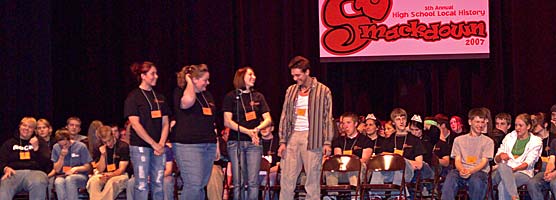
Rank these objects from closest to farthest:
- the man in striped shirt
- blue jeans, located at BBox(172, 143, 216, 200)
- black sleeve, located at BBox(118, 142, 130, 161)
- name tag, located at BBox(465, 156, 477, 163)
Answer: blue jeans, located at BBox(172, 143, 216, 200), the man in striped shirt, name tag, located at BBox(465, 156, 477, 163), black sleeve, located at BBox(118, 142, 130, 161)

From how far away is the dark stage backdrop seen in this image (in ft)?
40.0

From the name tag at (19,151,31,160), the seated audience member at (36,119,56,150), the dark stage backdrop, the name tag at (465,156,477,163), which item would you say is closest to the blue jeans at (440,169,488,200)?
the name tag at (465,156,477,163)

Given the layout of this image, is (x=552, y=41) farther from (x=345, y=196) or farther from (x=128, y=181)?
(x=128, y=181)

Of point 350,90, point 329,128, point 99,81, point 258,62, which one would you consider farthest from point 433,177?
point 99,81

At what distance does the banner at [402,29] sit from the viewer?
12.3 meters

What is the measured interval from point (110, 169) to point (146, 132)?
2.71m

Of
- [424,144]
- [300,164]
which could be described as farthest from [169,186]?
[424,144]

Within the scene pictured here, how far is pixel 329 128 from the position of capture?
8.05 m

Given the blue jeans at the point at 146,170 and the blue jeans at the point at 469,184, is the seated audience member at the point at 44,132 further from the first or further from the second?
the blue jeans at the point at 469,184

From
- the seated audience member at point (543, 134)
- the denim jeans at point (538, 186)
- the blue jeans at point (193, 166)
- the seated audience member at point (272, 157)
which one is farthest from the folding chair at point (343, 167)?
the blue jeans at point (193, 166)

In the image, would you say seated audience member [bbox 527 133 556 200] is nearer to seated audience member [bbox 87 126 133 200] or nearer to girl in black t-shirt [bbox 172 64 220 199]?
girl in black t-shirt [bbox 172 64 220 199]

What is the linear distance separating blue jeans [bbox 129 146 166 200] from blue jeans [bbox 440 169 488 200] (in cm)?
302

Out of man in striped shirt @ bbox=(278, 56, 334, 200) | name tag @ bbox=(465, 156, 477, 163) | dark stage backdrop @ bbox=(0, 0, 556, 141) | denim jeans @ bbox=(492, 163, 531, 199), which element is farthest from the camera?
dark stage backdrop @ bbox=(0, 0, 556, 141)

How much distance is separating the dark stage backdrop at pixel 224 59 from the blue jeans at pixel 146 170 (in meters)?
5.55
